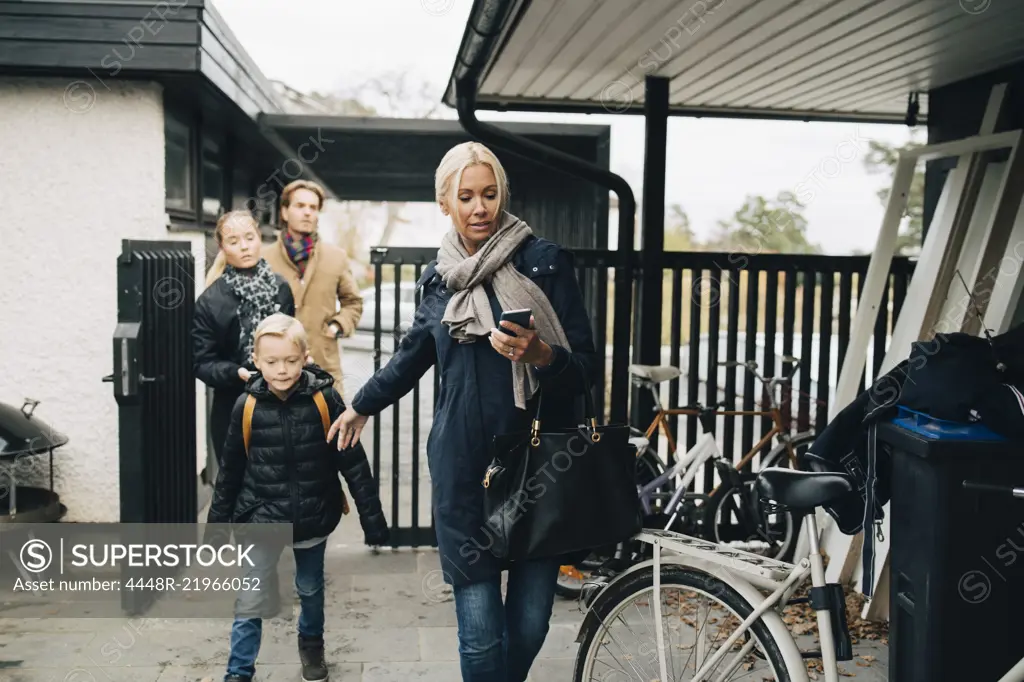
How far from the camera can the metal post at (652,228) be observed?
5680mm

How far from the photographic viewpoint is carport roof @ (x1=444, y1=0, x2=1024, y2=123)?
13.9 feet

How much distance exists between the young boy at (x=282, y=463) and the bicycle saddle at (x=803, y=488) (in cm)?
156

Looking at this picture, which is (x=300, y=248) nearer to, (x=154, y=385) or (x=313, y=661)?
(x=154, y=385)

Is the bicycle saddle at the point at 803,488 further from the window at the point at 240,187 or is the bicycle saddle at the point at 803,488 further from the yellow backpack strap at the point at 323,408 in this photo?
the window at the point at 240,187

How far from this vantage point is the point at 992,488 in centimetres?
261

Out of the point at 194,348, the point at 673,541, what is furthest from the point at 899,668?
the point at 194,348

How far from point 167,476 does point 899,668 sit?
3.35 metres

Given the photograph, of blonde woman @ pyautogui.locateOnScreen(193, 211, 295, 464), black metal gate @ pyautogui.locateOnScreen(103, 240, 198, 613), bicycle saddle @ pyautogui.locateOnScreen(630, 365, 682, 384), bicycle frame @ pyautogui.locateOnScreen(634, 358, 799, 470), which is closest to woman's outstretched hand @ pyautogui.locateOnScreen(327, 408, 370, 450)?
blonde woman @ pyautogui.locateOnScreen(193, 211, 295, 464)

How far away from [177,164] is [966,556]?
213 inches

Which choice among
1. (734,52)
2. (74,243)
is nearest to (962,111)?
(734,52)

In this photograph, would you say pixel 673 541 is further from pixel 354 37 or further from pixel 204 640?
pixel 354 37

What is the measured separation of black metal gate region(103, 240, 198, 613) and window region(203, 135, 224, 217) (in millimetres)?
2637

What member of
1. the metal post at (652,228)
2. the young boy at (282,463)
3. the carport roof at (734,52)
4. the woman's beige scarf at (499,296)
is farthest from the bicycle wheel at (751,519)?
the woman's beige scarf at (499,296)

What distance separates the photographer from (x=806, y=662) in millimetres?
2650
